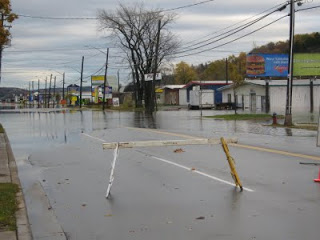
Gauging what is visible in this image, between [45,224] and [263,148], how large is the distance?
9823mm

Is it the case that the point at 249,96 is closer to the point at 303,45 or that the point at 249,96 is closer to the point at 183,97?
the point at 183,97

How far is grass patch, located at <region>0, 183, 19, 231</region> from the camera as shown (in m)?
6.70

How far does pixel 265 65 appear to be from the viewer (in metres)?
55.1

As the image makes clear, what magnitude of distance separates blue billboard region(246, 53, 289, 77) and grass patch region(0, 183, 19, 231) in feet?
156

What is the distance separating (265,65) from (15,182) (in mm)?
47603

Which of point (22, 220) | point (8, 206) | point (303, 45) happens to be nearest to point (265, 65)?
point (303, 45)

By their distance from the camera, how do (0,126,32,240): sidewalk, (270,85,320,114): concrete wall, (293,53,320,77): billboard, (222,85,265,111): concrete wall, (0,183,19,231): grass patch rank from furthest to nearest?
(222,85,265,111): concrete wall < (270,85,320,114): concrete wall < (293,53,320,77): billboard < (0,183,19,231): grass patch < (0,126,32,240): sidewalk

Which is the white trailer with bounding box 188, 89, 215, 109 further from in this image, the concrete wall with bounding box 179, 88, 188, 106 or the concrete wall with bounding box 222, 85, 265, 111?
the concrete wall with bounding box 179, 88, 188, 106

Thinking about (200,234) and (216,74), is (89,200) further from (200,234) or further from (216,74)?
(216,74)

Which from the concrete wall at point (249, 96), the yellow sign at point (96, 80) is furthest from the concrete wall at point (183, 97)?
the concrete wall at point (249, 96)

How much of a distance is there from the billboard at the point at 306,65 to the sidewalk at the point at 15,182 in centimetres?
3689

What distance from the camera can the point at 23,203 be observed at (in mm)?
8258

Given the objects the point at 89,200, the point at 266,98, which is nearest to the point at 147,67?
the point at 266,98

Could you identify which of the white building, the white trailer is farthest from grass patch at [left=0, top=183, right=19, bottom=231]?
the white trailer
